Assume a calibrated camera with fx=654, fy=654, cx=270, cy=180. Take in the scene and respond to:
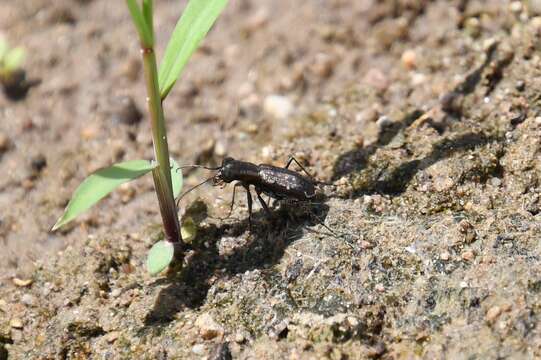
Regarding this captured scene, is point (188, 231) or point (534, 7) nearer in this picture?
point (188, 231)

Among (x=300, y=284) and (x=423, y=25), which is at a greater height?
(x=423, y=25)

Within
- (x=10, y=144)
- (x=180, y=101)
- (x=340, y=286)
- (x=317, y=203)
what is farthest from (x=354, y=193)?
(x=10, y=144)

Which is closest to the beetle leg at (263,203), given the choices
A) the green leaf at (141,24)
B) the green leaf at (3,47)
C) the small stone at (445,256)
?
the small stone at (445,256)

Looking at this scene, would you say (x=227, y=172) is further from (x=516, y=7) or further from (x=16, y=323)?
(x=516, y=7)

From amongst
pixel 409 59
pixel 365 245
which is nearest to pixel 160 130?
pixel 365 245

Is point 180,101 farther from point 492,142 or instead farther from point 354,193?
point 492,142

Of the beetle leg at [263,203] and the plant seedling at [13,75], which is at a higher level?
the plant seedling at [13,75]

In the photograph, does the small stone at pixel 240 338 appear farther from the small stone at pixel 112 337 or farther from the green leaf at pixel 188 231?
the green leaf at pixel 188 231
